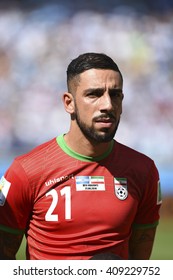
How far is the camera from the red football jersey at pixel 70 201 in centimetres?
332

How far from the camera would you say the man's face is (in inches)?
127

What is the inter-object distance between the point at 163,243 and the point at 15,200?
653 centimetres

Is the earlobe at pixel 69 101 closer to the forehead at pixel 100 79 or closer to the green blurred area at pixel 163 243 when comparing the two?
the forehead at pixel 100 79

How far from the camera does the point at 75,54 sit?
43.8 ft

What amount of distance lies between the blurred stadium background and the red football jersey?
930 cm

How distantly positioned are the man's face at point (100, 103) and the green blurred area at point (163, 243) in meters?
4.75

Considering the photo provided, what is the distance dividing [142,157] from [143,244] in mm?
574

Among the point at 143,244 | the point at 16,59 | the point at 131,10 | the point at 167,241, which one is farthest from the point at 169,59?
the point at 143,244

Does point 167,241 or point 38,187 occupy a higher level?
point 38,187

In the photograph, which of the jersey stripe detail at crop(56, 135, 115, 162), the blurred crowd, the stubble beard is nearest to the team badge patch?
the jersey stripe detail at crop(56, 135, 115, 162)

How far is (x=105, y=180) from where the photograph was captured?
341cm

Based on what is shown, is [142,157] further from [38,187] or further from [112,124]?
[38,187]

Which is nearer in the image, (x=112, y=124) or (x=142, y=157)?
(x=112, y=124)

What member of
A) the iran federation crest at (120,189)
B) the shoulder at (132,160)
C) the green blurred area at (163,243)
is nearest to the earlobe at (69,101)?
the shoulder at (132,160)
